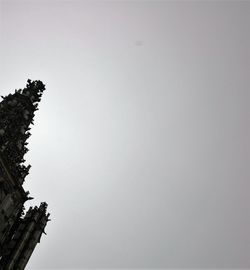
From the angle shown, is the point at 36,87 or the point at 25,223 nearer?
the point at 25,223

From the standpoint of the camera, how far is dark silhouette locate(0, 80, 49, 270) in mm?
25203

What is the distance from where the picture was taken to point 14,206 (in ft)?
89.7

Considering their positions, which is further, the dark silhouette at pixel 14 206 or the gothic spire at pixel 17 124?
the gothic spire at pixel 17 124

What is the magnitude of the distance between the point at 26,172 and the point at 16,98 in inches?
387

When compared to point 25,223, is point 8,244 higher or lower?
lower

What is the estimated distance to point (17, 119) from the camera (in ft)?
108

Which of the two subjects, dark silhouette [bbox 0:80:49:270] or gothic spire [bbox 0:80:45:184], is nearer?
dark silhouette [bbox 0:80:49:270]

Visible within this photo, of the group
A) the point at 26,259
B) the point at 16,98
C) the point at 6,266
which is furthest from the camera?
the point at 16,98

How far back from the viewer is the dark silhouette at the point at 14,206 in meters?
25.2

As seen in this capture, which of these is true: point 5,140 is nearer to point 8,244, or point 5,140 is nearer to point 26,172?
point 26,172

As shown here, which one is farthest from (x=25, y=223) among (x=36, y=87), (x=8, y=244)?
(x=36, y=87)

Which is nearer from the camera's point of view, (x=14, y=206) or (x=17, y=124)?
(x=14, y=206)

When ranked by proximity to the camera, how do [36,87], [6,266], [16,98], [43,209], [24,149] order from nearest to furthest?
[6,266]
[43,209]
[24,149]
[16,98]
[36,87]

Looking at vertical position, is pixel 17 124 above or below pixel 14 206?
above
